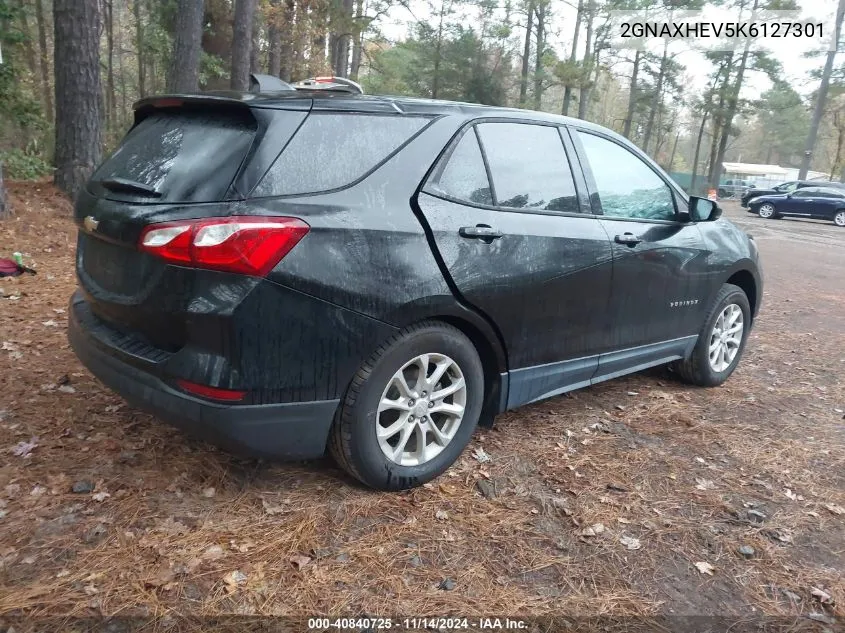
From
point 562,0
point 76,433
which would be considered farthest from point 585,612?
point 562,0


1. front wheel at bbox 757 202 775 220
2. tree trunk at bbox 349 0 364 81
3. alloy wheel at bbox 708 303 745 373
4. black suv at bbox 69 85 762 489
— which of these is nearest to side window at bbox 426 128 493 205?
black suv at bbox 69 85 762 489

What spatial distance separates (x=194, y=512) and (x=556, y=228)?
86.1 inches

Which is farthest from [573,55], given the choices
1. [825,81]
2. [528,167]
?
[528,167]

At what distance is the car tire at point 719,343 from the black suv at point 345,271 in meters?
1.26

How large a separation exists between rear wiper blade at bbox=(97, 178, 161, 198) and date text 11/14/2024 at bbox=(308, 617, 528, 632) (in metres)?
1.72

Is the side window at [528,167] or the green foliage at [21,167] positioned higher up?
the side window at [528,167]

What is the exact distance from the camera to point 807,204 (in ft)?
74.8

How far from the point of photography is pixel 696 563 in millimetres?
2562

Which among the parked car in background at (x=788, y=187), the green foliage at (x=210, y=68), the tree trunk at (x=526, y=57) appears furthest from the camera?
the tree trunk at (x=526, y=57)

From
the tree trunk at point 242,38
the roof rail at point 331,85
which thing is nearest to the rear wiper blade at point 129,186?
the roof rail at point 331,85

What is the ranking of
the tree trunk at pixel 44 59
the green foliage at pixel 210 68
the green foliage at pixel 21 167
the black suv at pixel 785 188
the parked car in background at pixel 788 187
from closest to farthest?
1. the green foliage at pixel 21 167
2. the green foliage at pixel 210 68
3. the tree trunk at pixel 44 59
4. the black suv at pixel 785 188
5. the parked car in background at pixel 788 187

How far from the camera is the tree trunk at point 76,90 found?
24.6 feet

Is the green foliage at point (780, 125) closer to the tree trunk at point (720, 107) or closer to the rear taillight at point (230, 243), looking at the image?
the tree trunk at point (720, 107)

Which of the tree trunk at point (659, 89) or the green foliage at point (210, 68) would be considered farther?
the tree trunk at point (659, 89)
